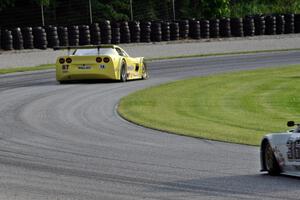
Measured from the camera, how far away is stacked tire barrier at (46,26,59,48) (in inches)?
1350

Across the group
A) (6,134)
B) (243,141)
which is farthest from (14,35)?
(243,141)

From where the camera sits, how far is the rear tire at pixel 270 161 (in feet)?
34.0

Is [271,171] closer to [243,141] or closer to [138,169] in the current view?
[138,169]

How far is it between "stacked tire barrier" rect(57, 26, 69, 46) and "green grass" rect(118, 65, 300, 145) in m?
7.00

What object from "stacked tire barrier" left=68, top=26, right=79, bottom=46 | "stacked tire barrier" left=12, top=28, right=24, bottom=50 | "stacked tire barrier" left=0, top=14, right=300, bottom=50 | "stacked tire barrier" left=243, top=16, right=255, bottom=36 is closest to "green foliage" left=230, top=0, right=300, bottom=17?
"stacked tire barrier" left=0, top=14, right=300, bottom=50

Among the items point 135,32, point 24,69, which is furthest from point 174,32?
point 24,69

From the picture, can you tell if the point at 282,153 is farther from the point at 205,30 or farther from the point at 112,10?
the point at 112,10

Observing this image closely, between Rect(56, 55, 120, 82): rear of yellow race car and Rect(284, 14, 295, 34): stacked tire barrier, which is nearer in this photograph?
Rect(56, 55, 120, 82): rear of yellow race car

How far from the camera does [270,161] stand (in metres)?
10.5

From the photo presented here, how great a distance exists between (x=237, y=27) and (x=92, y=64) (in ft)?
52.2

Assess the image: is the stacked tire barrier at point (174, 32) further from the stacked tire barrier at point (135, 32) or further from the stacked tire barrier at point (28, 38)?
the stacked tire barrier at point (28, 38)

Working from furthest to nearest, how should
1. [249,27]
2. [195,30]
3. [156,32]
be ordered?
[249,27] → [195,30] → [156,32]

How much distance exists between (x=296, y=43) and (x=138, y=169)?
103 feet

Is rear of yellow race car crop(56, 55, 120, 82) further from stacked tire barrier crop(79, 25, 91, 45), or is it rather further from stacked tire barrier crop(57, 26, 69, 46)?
stacked tire barrier crop(79, 25, 91, 45)
